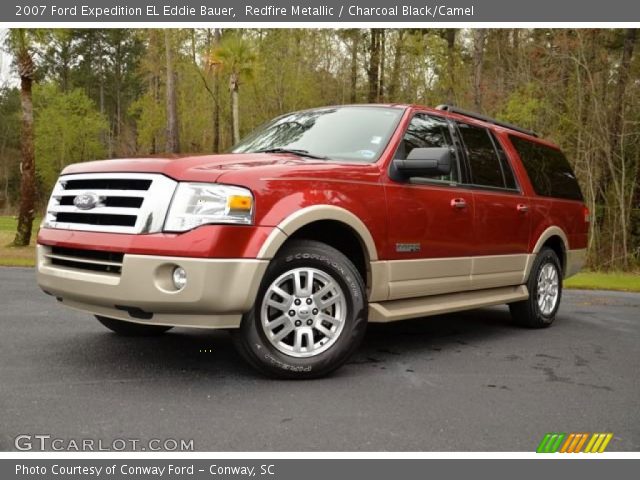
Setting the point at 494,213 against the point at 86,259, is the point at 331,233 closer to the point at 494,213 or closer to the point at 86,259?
the point at 86,259

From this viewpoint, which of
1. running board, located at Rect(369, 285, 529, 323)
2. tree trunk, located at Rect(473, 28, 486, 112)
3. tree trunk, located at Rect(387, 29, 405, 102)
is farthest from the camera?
tree trunk, located at Rect(387, 29, 405, 102)

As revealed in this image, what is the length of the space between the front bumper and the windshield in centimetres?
142

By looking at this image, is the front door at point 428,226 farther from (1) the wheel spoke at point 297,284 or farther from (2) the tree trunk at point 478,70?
(2) the tree trunk at point 478,70

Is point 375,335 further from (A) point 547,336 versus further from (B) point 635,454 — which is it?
(B) point 635,454

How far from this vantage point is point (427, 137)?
538 centimetres

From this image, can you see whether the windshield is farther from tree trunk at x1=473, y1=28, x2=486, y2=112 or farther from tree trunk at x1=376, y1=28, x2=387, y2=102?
tree trunk at x1=376, y1=28, x2=387, y2=102

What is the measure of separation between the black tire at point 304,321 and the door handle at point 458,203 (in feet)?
4.49

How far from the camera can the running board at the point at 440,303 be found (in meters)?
4.62

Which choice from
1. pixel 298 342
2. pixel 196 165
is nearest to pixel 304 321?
pixel 298 342

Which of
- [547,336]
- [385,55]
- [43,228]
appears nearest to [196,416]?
[43,228]

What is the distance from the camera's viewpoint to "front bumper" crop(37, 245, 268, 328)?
12.1 feet

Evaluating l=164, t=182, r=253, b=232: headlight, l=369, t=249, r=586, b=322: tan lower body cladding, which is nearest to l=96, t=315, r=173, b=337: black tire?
l=164, t=182, r=253, b=232: headlight

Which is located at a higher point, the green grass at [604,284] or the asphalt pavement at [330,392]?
the asphalt pavement at [330,392]

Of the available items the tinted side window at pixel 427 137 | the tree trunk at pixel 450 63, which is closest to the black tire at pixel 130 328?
the tinted side window at pixel 427 137
